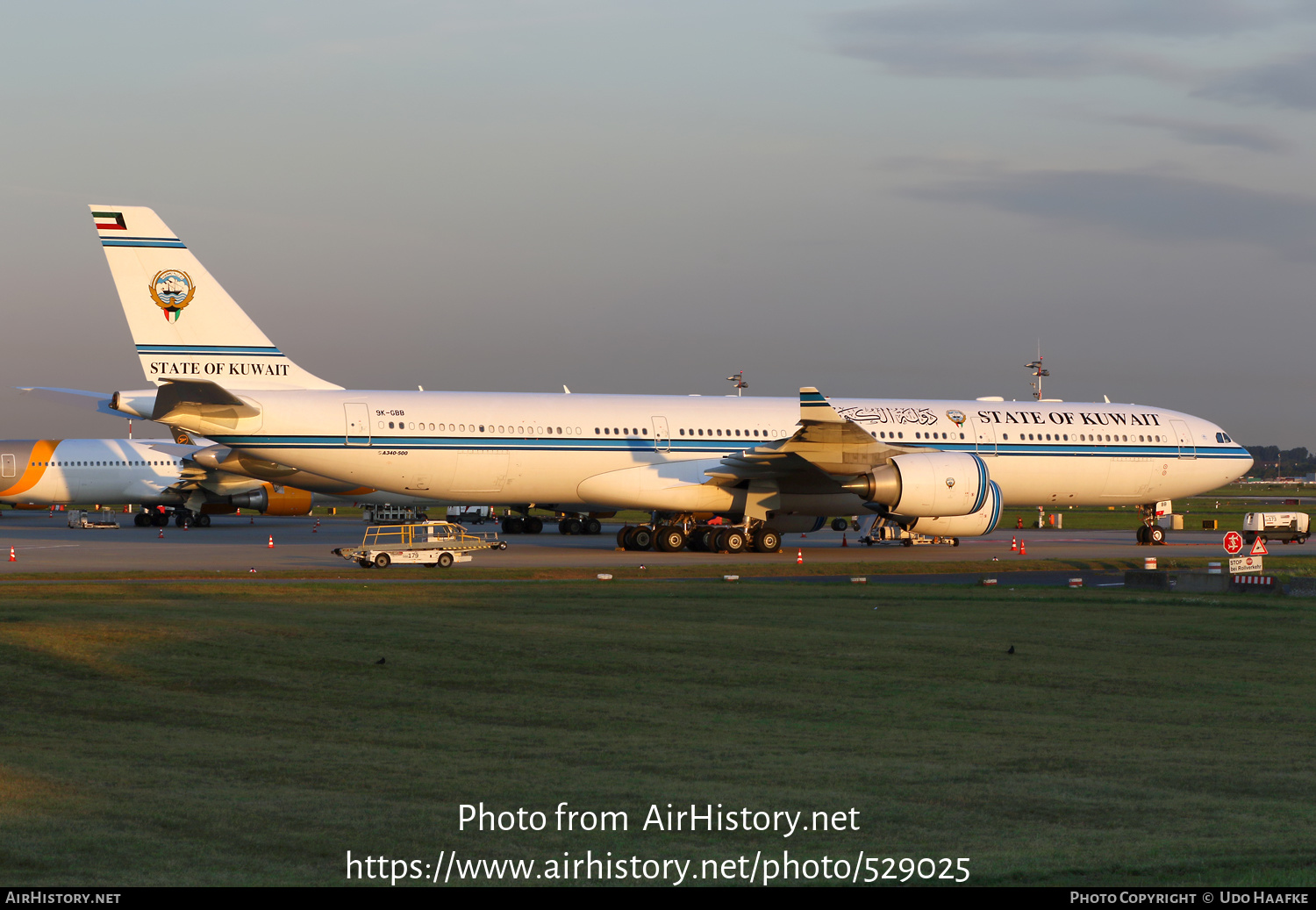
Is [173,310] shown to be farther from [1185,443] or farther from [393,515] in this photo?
[393,515]

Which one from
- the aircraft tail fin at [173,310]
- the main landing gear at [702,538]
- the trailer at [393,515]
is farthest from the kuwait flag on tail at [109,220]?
the trailer at [393,515]

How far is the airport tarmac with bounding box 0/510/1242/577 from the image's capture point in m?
28.8

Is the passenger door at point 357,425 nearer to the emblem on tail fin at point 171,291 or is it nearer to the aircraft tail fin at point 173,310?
the aircraft tail fin at point 173,310

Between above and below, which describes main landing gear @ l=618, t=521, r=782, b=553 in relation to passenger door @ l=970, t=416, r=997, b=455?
below

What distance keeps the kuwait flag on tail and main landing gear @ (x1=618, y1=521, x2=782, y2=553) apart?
14.9 m

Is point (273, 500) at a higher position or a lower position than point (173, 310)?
lower

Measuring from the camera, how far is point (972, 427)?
36344 millimetres

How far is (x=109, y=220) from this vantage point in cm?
3077

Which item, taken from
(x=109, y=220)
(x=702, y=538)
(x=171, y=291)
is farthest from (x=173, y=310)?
(x=702, y=538)

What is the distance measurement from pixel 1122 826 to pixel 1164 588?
55.9ft

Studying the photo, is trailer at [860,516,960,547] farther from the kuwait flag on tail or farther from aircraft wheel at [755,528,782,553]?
the kuwait flag on tail

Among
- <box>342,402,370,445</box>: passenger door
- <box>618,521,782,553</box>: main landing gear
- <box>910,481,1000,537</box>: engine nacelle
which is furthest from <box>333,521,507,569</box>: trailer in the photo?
<box>910,481,1000,537</box>: engine nacelle

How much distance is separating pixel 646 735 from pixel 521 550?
2565 centimetres
